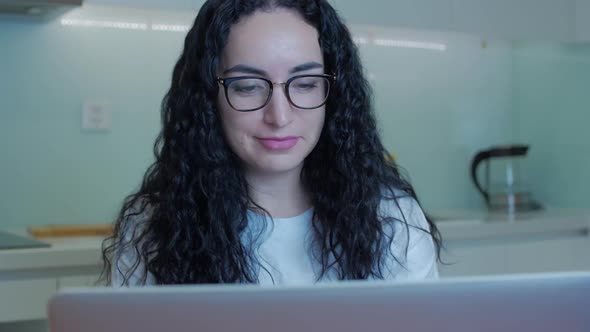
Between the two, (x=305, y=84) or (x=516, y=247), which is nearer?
(x=305, y=84)

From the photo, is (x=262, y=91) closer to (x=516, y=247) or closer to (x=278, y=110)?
(x=278, y=110)

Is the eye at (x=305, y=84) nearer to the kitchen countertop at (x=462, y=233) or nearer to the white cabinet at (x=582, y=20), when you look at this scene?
the kitchen countertop at (x=462, y=233)

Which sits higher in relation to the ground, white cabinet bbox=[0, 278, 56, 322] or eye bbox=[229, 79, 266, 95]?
eye bbox=[229, 79, 266, 95]

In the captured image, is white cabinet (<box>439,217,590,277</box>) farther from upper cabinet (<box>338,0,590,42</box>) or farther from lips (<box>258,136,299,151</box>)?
lips (<box>258,136,299,151</box>)

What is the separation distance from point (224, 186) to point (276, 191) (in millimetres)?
75

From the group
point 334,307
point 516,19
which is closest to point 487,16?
point 516,19

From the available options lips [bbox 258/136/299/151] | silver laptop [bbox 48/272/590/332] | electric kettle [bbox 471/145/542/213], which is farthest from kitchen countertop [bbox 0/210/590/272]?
silver laptop [bbox 48/272/590/332]

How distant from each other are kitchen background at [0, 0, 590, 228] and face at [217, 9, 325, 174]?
1346 mm

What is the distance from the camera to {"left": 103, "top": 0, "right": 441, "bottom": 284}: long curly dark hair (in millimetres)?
1153

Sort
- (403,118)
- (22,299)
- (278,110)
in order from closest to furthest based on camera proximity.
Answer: (278,110), (22,299), (403,118)

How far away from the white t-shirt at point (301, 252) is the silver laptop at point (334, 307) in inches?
19.9

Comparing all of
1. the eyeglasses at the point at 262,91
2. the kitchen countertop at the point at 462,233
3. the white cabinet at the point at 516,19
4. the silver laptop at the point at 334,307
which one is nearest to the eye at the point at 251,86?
the eyeglasses at the point at 262,91

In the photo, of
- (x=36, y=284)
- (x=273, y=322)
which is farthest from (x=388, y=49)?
(x=273, y=322)

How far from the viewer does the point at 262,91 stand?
1.12 meters
